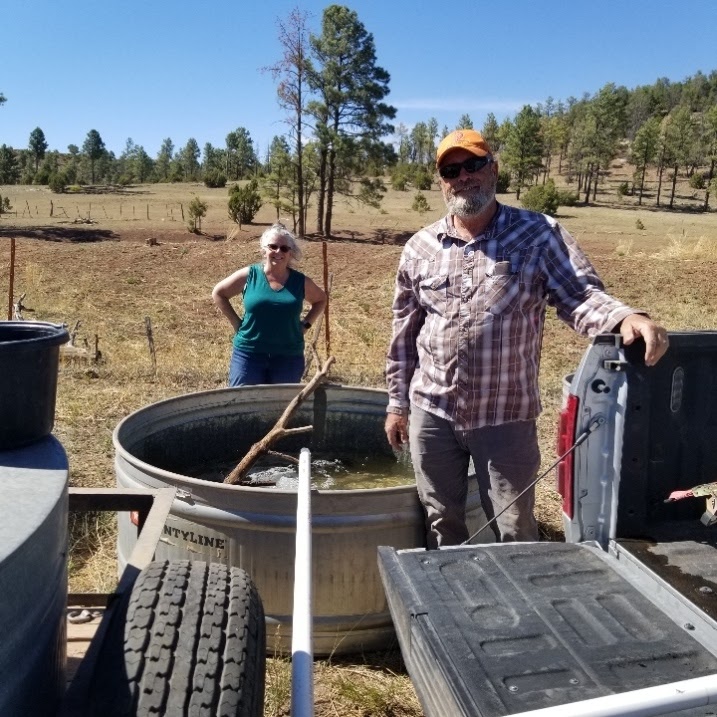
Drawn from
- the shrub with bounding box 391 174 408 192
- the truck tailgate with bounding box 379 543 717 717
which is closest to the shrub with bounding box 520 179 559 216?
the shrub with bounding box 391 174 408 192

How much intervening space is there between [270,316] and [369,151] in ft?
84.7

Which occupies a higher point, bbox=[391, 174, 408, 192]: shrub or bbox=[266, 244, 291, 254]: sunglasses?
bbox=[391, 174, 408, 192]: shrub

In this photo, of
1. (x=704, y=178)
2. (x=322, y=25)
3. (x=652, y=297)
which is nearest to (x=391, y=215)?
(x=322, y=25)

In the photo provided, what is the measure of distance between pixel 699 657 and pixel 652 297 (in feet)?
45.8

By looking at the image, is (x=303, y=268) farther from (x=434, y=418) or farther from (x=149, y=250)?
(x=434, y=418)

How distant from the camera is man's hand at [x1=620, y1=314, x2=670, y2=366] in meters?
2.14

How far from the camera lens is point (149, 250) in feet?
66.8

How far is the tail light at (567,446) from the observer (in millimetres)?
2299

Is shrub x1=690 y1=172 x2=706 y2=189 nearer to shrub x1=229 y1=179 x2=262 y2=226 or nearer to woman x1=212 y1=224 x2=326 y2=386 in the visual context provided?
shrub x1=229 y1=179 x2=262 y2=226

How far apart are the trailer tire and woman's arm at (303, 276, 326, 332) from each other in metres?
2.83

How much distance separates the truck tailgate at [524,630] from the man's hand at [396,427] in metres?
0.84

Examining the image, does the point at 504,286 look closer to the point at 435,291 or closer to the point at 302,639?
the point at 435,291

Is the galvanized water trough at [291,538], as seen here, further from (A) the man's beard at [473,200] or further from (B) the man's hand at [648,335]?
(B) the man's hand at [648,335]

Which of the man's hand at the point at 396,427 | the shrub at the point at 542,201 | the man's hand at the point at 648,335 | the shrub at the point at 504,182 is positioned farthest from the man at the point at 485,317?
the shrub at the point at 504,182
